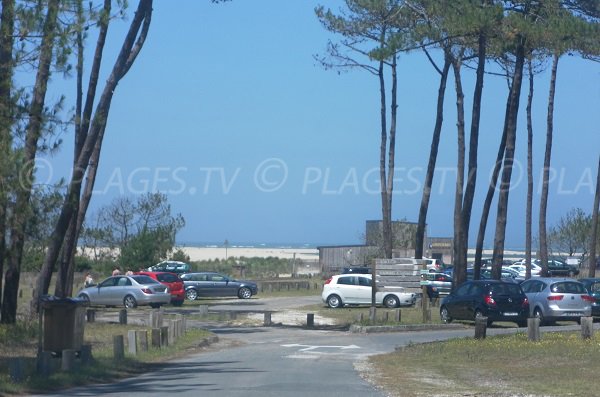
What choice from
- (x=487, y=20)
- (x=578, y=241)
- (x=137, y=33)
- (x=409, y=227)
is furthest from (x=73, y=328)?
(x=578, y=241)

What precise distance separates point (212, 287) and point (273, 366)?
1215 inches

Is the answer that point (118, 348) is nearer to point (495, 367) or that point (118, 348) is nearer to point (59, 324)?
point (59, 324)

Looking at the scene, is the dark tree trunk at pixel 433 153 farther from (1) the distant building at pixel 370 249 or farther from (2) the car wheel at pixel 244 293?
(1) the distant building at pixel 370 249

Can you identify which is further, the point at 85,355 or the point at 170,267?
the point at 170,267

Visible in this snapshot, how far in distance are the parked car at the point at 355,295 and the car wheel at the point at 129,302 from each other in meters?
8.45

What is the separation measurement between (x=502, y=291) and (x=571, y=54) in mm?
13611

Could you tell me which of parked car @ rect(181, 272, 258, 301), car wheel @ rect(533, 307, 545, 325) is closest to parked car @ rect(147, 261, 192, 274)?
parked car @ rect(181, 272, 258, 301)

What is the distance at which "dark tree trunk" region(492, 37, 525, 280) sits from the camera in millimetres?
38812

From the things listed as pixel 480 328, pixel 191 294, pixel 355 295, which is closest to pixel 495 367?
pixel 480 328

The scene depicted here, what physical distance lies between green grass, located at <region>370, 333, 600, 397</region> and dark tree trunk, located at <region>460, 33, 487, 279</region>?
12.8 meters

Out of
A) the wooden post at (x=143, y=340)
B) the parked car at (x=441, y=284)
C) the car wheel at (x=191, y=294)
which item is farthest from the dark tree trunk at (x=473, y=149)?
the wooden post at (x=143, y=340)

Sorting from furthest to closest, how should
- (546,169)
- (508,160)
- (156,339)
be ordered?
(546,169)
(508,160)
(156,339)

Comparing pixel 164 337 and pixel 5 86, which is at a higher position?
pixel 5 86

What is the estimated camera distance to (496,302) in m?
33.2
